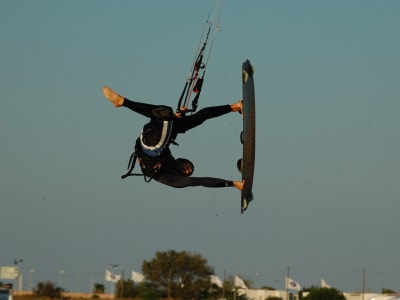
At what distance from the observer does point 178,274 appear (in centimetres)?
5900

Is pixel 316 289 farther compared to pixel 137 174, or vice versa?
pixel 316 289

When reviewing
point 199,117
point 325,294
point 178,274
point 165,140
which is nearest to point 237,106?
point 199,117

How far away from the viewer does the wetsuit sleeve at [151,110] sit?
12445 mm

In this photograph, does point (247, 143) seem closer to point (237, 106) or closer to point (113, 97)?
point (237, 106)

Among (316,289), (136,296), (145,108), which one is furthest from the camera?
(136,296)

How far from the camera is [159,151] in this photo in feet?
41.9

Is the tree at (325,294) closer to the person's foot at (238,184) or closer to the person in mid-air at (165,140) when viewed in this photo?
the person in mid-air at (165,140)

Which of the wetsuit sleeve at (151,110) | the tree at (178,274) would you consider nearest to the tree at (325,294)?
the tree at (178,274)

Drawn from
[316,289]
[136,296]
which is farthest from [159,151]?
[136,296]

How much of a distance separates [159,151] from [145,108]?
606 mm

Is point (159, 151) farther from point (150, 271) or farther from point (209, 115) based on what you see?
point (150, 271)

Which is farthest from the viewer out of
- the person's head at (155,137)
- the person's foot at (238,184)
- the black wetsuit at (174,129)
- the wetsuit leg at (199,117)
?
the wetsuit leg at (199,117)

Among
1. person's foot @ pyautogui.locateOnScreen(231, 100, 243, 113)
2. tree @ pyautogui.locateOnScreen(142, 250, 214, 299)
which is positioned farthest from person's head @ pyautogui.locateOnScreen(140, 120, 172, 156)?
tree @ pyautogui.locateOnScreen(142, 250, 214, 299)

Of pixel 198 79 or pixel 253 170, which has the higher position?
pixel 198 79
